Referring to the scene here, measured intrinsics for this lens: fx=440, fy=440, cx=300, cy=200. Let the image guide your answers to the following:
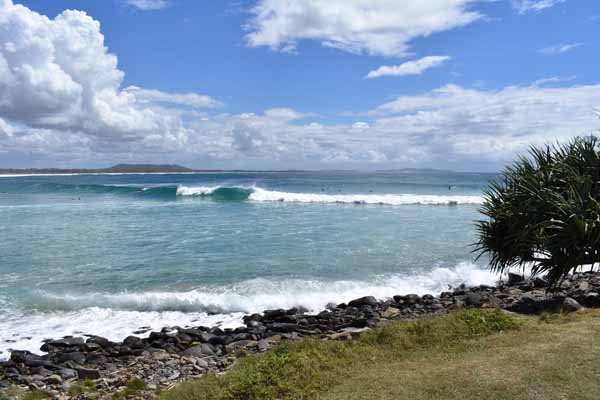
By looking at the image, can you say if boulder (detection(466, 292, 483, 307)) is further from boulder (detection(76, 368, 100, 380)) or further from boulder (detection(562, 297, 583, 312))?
boulder (detection(76, 368, 100, 380))

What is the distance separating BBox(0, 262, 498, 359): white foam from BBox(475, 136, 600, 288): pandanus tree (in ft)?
14.9

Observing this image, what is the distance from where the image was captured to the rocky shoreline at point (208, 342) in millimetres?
7117

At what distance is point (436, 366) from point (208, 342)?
4.82 m

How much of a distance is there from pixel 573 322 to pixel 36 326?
443 inches

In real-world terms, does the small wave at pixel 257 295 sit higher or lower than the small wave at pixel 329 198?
lower

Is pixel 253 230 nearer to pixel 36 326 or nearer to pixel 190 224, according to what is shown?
pixel 190 224

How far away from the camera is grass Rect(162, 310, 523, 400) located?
5.39 metres

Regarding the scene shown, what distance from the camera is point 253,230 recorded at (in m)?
24.5

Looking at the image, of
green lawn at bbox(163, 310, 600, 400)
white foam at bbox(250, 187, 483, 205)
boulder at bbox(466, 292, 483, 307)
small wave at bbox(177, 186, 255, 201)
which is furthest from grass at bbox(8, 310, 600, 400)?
Answer: small wave at bbox(177, 186, 255, 201)

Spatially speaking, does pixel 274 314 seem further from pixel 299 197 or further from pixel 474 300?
pixel 299 197

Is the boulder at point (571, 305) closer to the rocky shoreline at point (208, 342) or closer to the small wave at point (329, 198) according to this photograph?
the rocky shoreline at point (208, 342)

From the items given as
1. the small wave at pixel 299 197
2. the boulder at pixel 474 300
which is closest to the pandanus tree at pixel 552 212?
the boulder at pixel 474 300

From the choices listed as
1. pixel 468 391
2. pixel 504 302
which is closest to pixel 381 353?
pixel 468 391

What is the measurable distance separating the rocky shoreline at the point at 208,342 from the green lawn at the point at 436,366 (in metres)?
1.12
